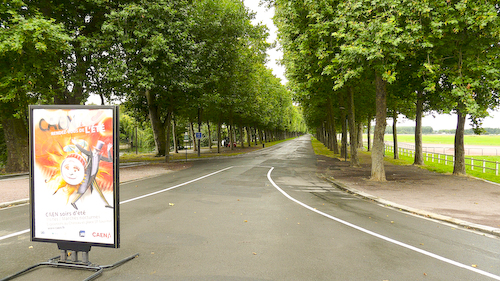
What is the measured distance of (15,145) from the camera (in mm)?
16734

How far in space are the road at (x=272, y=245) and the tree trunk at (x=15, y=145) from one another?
11233 millimetres

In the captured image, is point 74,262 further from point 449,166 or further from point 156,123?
point 449,166

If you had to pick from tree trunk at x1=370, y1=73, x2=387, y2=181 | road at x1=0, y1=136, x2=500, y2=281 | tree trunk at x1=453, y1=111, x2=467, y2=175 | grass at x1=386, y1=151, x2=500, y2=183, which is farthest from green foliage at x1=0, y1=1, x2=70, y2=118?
grass at x1=386, y1=151, x2=500, y2=183

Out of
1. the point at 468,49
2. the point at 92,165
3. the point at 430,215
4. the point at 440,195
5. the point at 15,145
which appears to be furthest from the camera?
the point at 15,145

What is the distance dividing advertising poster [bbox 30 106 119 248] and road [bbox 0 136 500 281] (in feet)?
2.15

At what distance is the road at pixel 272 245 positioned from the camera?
13.7ft

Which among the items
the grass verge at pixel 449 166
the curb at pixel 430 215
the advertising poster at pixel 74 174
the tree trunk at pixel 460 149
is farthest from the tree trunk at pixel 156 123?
the tree trunk at pixel 460 149

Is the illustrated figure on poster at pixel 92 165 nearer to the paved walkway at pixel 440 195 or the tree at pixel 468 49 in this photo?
the paved walkway at pixel 440 195

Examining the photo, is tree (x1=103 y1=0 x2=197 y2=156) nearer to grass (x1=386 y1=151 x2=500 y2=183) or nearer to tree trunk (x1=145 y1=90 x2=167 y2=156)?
tree trunk (x1=145 y1=90 x2=167 y2=156)

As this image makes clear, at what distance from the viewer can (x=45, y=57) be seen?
1412 centimetres

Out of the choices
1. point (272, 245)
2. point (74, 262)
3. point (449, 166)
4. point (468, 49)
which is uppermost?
point (468, 49)

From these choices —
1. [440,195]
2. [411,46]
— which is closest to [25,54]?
[411,46]

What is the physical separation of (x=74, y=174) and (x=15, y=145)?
57.3 ft

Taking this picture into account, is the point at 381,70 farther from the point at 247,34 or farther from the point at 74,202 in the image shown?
the point at 247,34
